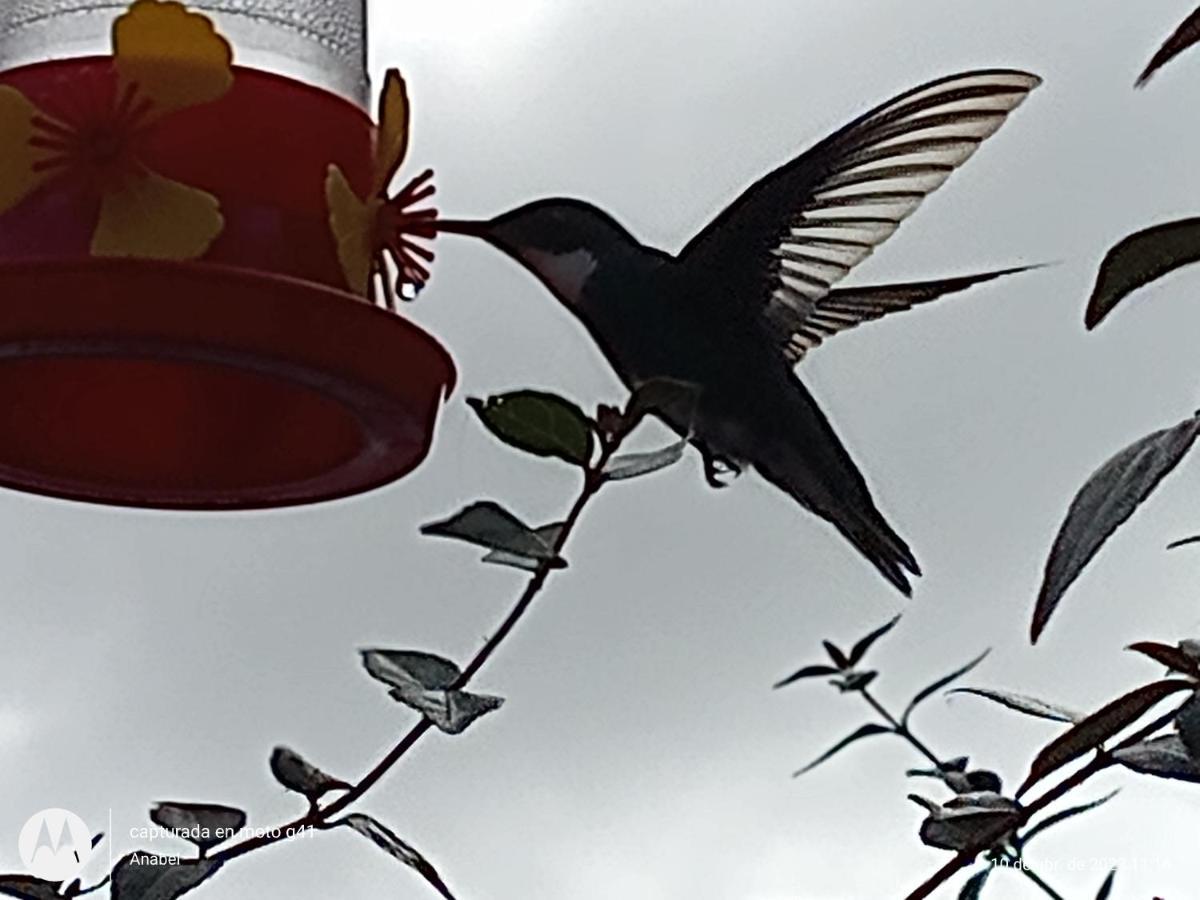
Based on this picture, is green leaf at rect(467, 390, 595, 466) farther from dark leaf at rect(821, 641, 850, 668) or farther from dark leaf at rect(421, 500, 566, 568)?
dark leaf at rect(821, 641, 850, 668)

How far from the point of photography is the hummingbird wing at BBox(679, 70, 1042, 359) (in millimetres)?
597

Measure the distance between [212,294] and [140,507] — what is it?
170mm

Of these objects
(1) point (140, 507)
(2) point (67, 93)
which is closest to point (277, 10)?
(2) point (67, 93)

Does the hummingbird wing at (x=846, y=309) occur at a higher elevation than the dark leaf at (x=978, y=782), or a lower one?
higher

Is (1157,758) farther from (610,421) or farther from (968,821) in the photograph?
(610,421)

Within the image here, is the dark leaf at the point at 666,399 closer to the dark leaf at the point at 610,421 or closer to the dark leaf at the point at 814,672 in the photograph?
the dark leaf at the point at 610,421

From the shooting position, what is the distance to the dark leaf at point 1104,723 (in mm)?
456

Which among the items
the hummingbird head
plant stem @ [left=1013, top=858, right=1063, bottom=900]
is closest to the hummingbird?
the hummingbird head

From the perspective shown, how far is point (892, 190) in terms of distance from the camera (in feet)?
2.21

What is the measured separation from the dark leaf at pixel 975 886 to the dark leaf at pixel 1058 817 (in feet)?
0.19

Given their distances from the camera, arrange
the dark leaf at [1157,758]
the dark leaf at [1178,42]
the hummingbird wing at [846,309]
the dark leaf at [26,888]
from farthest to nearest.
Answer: the hummingbird wing at [846,309]
the dark leaf at [26,888]
the dark leaf at [1157,758]
the dark leaf at [1178,42]

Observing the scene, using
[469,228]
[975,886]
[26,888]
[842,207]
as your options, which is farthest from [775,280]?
[26,888]

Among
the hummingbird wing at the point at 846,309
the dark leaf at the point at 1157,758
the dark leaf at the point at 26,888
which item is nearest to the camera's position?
the dark leaf at the point at 1157,758

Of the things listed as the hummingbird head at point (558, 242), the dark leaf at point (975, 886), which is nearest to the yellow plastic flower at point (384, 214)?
the hummingbird head at point (558, 242)
